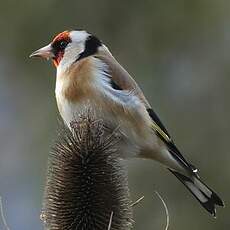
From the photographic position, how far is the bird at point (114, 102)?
4.86 meters

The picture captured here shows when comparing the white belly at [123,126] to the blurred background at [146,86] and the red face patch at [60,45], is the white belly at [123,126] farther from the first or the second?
the blurred background at [146,86]

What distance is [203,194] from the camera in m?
5.12

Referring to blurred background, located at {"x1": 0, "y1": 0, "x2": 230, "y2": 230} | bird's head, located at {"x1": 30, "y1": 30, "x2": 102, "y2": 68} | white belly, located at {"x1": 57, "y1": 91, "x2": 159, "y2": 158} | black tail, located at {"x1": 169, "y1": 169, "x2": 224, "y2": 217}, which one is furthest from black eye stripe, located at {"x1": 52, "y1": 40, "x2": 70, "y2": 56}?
blurred background, located at {"x1": 0, "y1": 0, "x2": 230, "y2": 230}

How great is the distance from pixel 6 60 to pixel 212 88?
2335 millimetres

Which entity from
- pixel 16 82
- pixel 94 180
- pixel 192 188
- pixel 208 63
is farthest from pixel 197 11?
pixel 94 180

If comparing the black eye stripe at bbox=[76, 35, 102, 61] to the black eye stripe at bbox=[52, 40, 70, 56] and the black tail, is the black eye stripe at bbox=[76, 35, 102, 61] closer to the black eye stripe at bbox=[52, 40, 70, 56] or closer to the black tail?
the black eye stripe at bbox=[52, 40, 70, 56]

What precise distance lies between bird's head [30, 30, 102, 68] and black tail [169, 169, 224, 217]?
65 cm

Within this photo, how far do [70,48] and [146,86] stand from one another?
422 cm

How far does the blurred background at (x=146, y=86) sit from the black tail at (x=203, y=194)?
10.1ft

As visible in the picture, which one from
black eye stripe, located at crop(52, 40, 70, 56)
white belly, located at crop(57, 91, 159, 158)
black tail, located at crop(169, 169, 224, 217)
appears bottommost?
black tail, located at crop(169, 169, 224, 217)

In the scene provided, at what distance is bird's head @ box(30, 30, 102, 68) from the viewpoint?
519 cm

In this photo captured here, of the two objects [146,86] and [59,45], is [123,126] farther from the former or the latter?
[146,86]

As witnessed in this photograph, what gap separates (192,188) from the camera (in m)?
5.18

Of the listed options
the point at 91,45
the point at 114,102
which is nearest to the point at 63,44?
the point at 91,45
